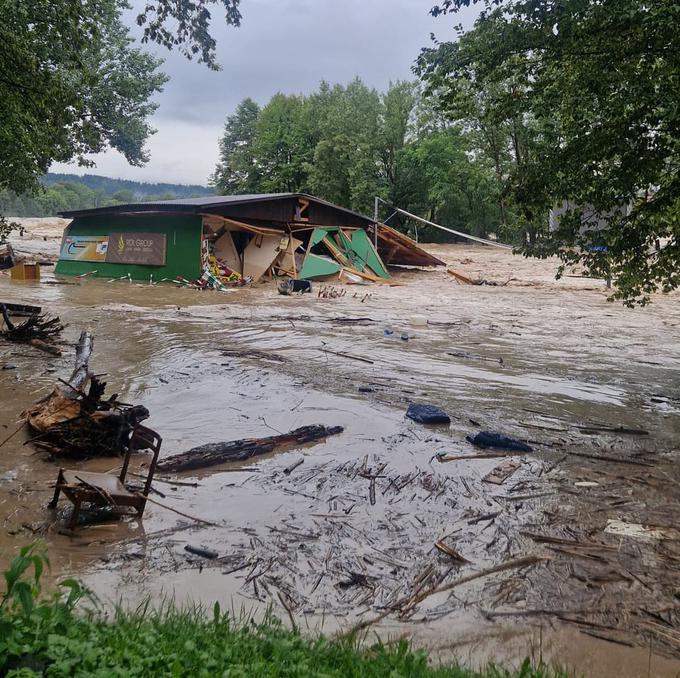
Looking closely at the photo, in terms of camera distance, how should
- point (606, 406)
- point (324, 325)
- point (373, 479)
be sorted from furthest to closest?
point (324, 325) < point (606, 406) < point (373, 479)

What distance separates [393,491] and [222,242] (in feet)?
75.7

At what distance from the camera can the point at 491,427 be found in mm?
7895

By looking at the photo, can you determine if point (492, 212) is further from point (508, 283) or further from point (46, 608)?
point (46, 608)

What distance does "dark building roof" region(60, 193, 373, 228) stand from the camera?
24.8 metres

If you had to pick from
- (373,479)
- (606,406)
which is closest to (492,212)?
(606,406)

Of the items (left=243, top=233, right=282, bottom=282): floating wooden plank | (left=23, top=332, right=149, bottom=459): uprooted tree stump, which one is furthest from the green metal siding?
(left=23, top=332, right=149, bottom=459): uprooted tree stump

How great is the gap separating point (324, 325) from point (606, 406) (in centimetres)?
824

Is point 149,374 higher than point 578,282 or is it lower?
lower

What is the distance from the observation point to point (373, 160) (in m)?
50.8

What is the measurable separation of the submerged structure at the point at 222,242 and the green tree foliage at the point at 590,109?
58.9 feet

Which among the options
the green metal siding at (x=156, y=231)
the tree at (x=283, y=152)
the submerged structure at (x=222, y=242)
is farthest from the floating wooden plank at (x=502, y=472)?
the tree at (x=283, y=152)

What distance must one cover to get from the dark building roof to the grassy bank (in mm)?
21906

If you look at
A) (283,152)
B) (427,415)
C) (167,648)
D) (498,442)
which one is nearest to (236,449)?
(427,415)

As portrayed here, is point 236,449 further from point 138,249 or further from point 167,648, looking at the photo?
point 138,249
